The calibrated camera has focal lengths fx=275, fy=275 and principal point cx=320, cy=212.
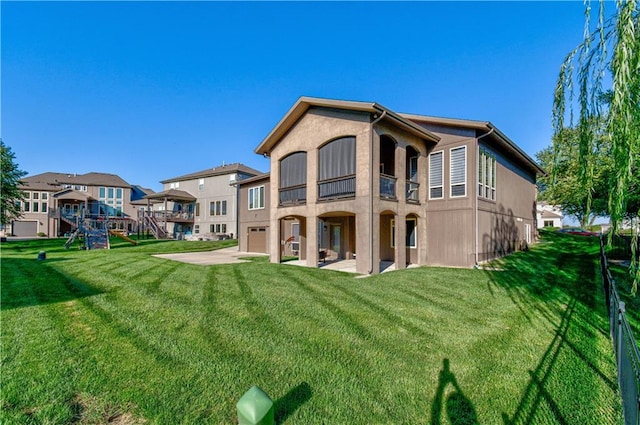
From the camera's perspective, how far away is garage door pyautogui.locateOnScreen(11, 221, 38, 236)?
1459 inches

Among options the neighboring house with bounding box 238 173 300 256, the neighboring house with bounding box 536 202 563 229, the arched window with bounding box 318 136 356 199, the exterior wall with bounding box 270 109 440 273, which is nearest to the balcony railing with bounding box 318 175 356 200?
the arched window with bounding box 318 136 356 199

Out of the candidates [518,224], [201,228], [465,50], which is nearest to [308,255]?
[465,50]

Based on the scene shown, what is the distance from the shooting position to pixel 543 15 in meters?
7.28

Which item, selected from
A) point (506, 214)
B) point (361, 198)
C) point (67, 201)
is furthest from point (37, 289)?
point (67, 201)

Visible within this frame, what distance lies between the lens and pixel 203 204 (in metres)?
33.7

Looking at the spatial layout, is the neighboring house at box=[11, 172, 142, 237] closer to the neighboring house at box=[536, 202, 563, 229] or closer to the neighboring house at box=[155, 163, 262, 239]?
the neighboring house at box=[155, 163, 262, 239]

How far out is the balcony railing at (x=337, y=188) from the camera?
11945 millimetres

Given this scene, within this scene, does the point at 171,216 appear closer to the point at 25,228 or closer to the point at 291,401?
the point at 25,228

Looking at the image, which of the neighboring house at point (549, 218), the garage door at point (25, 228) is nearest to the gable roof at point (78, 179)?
the garage door at point (25, 228)

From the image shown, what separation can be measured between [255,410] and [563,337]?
5898mm

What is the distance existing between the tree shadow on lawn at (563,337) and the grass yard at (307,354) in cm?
3

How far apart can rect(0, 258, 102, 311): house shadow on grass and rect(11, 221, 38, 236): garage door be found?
125 feet

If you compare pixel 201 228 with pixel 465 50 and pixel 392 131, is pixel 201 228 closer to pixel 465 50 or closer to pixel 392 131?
pixel 392 131

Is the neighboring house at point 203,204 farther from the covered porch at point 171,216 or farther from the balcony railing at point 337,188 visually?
the balcony railing at point 337,188
